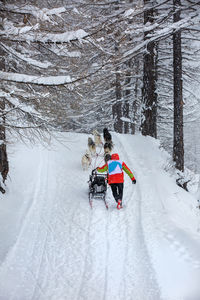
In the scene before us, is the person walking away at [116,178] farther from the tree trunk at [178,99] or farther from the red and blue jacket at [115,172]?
the tree trunk at [178,99]

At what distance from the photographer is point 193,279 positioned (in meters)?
5.41

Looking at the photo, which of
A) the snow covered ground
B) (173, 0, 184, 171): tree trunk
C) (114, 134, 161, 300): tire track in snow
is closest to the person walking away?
the snow covered ground

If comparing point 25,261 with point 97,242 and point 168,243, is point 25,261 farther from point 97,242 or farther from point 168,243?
point 168,243

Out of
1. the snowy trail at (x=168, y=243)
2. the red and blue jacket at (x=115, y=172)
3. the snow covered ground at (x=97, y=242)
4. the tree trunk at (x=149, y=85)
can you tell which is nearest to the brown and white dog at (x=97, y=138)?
the tree trunk at (x=149, y=85)

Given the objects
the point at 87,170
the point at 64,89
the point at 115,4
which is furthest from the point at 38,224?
the point at 115,4

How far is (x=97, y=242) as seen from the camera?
7.09 meters

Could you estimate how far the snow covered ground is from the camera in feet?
17.6

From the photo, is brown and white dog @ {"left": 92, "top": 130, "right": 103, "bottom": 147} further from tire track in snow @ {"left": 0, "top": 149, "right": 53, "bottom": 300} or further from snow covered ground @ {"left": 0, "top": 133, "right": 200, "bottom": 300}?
tire track in snow @ {"left": 0, "top": 149, "right": 53, "bottom": 300}

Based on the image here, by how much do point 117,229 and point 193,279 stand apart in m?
2.72

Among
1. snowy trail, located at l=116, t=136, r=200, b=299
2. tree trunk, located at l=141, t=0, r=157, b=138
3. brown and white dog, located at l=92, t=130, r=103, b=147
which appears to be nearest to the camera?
snowy trail, located at l=116, t=136, r=200, b=299

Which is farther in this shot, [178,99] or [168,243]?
[178,99]

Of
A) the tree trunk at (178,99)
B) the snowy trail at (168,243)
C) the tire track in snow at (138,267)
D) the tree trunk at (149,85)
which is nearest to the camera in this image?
the tire track in snow at (138,267)

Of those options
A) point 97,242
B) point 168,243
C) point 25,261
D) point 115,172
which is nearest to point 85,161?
point 115,172

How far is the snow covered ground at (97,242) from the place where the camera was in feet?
17.6
